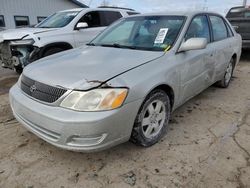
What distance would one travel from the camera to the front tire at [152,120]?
2.66 m

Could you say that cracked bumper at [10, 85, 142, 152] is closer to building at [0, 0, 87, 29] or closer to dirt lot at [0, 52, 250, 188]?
dirt lot at [0, 52, 250, 188]

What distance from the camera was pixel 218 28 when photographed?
4461 millimetres

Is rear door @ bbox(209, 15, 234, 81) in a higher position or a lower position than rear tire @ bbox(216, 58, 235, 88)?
higher

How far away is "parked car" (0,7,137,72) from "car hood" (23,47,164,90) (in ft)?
Result: 7.51

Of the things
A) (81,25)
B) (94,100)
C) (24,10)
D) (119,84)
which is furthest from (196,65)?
(24,10)

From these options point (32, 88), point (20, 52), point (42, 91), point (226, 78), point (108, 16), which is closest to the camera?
point (42, 91)

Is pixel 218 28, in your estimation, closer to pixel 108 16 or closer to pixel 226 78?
pixel 226 78

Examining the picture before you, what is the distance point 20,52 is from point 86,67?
10.7 feet

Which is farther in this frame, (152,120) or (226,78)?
(226,78)

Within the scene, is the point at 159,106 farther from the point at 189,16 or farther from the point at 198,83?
the point at 189,16

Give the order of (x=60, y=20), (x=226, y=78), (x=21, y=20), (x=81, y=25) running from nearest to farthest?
1. (x=226, y=78)
2. (x=81, y=25)
3. (x=60, y=20)
4. (x=21, y=20)

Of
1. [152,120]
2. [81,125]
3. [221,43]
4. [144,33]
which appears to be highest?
[144,33]

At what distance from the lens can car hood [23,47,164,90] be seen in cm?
241

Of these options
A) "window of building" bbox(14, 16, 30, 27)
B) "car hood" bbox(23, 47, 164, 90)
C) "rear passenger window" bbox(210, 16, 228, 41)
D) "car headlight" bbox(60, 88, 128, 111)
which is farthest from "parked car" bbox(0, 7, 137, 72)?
"window of building" bbox(14, 16, 30, 27)
